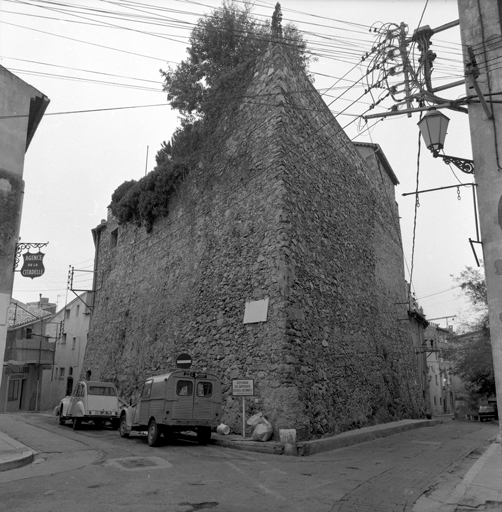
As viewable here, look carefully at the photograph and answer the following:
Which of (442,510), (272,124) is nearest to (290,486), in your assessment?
(442,510)

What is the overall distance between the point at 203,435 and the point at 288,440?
215 centimetres

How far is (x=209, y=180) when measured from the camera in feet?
53.9

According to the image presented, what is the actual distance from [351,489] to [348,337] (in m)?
8.35

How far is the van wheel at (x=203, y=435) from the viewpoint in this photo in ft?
37.2

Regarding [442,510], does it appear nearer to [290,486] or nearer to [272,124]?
[290,486]

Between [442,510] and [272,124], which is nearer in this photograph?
[442,510]

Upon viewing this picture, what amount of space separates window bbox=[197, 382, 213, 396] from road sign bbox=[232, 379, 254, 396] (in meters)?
0.67

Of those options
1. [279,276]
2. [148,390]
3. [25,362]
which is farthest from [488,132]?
[25,362]

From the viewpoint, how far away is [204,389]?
37.2ft

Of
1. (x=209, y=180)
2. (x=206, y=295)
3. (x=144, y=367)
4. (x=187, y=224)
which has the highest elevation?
(x=209, y=180)

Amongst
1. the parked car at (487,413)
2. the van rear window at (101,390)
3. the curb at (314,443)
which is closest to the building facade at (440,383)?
the parked car at (487,413)

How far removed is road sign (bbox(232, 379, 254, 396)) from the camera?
38.0ft

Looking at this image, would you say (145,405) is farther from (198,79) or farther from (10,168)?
(198,79)

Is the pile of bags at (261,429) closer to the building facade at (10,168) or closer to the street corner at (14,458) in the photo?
the street corner at (14,458)
